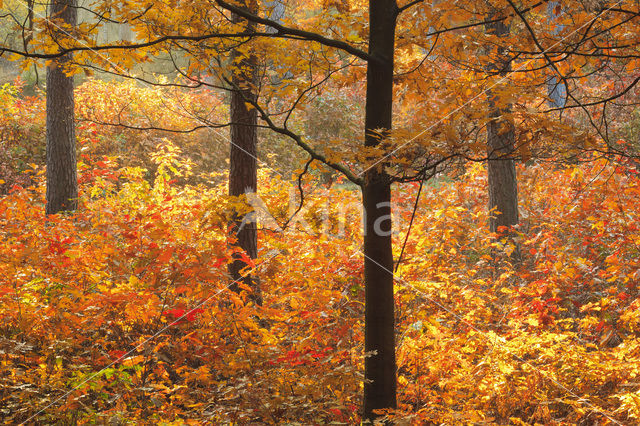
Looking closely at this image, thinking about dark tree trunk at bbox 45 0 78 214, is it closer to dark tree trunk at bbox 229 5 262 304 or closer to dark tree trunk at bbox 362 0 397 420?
dark tree trunk at bbox 229 5 262 304

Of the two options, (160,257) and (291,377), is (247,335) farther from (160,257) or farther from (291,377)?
(160,257)

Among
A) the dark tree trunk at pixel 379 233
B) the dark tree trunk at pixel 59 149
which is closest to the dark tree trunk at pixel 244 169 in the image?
the dark tree trunk at pixel 379 233

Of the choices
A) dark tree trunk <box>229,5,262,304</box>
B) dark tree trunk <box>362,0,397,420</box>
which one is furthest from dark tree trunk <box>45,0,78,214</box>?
dark tree trunk <box>362,0,397,420</box>

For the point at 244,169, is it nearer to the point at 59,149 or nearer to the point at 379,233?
the point at 379,233

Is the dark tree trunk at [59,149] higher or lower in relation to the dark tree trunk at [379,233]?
higher

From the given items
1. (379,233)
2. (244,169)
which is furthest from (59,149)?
(379,233)

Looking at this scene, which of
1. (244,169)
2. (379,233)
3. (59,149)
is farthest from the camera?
(59,149)

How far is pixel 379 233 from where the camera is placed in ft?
10.1

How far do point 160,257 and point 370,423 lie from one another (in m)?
1.91

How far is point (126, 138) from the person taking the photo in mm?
12945

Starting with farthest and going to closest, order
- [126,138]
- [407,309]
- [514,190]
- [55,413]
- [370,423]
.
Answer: [126,138] → [514,190] → [407,309] → [370,423] → [55,413]

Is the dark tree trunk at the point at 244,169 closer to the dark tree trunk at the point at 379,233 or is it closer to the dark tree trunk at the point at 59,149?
the dark tree trunk at the point at 379,233

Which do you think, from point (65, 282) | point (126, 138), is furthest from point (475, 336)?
point (126, 138)

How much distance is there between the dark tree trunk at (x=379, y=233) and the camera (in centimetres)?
304
